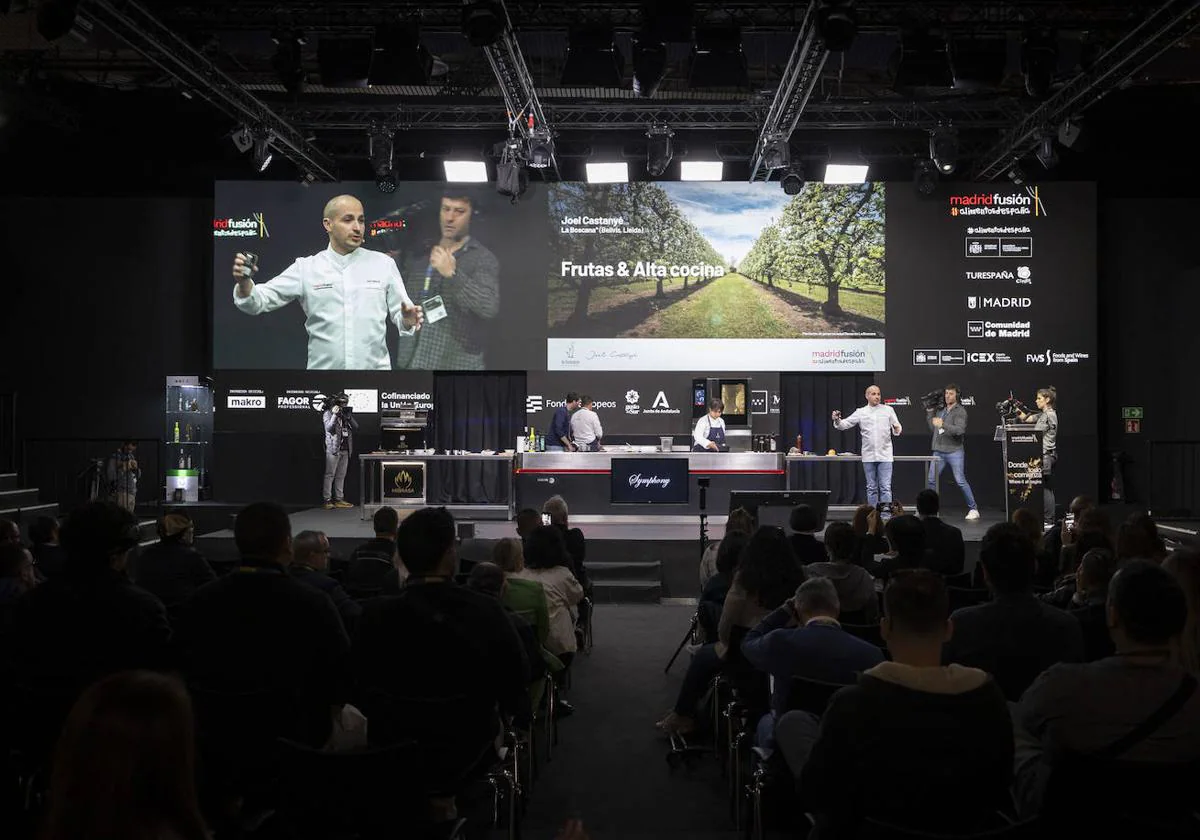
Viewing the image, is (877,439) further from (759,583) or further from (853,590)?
(759,583)

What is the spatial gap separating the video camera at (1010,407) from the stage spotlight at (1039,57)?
5.58 meters

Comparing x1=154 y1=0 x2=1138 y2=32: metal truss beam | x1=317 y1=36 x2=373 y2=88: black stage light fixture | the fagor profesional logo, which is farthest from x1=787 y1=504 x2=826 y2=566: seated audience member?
the fagor profesional logo

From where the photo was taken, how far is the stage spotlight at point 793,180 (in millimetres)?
12969

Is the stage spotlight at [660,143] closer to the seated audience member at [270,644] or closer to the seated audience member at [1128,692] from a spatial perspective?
the seated audience member at [270,644]

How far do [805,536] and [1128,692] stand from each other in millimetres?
3946

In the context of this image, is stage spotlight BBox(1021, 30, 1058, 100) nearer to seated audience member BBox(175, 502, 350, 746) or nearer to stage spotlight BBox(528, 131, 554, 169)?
stage spotlight BBox(528, 131, 554, 169)

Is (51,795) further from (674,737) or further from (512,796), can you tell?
(674,737)

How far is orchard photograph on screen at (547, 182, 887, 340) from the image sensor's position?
14344mm

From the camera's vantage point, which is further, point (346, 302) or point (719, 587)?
point (346, 302)

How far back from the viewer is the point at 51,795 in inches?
51.8

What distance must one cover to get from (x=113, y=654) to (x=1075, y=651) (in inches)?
127

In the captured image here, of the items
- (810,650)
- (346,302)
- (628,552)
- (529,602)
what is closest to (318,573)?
(529,602)

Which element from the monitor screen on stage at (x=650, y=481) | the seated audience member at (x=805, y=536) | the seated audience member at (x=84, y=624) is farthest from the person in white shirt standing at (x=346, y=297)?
the seated audience member at (x=84, y=624)

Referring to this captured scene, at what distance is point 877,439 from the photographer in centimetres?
1251
